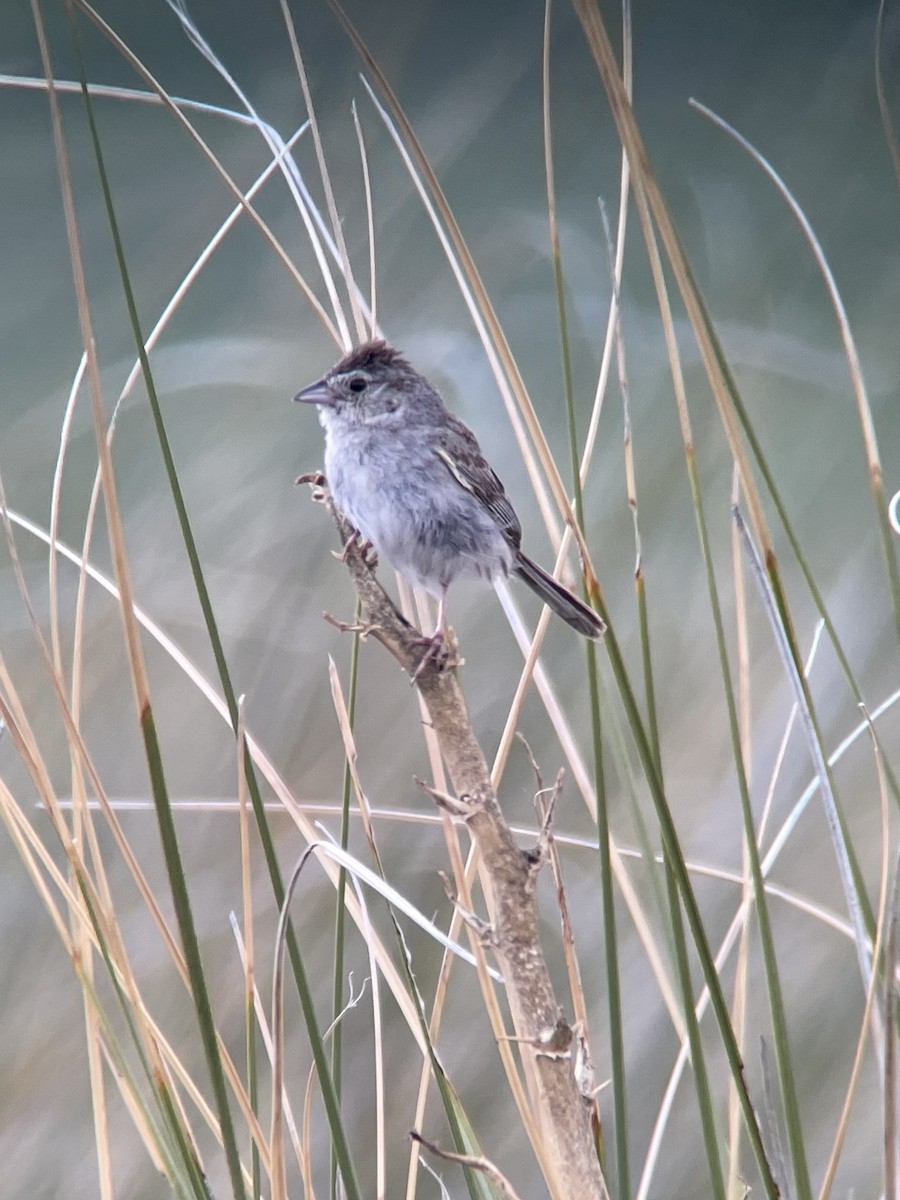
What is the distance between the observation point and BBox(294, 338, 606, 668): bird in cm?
105

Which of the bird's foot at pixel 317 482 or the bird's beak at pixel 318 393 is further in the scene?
the bird's beak at pixel 318 393

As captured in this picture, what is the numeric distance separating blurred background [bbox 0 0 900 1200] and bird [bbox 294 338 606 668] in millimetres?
407

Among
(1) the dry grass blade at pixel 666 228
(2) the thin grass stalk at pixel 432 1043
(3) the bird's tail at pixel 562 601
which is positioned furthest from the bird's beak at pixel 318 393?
(1) the dry grass blade at pixel 666 228

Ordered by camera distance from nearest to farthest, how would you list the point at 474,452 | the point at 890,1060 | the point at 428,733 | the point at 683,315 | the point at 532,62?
1. the point at 890,1060
2. the point at 428,733
3. the point at 474,452
4. the point at 532,62
5. the point at 683,315

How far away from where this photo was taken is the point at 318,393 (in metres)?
1.10

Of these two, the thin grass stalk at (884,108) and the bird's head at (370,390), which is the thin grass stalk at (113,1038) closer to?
the bird's head at (370,390)

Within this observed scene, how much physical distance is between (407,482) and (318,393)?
13cm

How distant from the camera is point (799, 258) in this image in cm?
151

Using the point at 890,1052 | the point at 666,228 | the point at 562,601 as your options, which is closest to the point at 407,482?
the point at 562,601

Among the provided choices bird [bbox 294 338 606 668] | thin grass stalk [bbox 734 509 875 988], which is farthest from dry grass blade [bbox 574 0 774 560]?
bird [bbox 294 338 606 668]

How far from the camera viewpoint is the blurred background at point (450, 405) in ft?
4.52

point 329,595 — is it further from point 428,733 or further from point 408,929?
point 428,733

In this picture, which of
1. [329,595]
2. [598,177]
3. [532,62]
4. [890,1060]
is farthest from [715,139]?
[890,1060]

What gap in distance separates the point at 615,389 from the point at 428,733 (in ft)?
2.57
